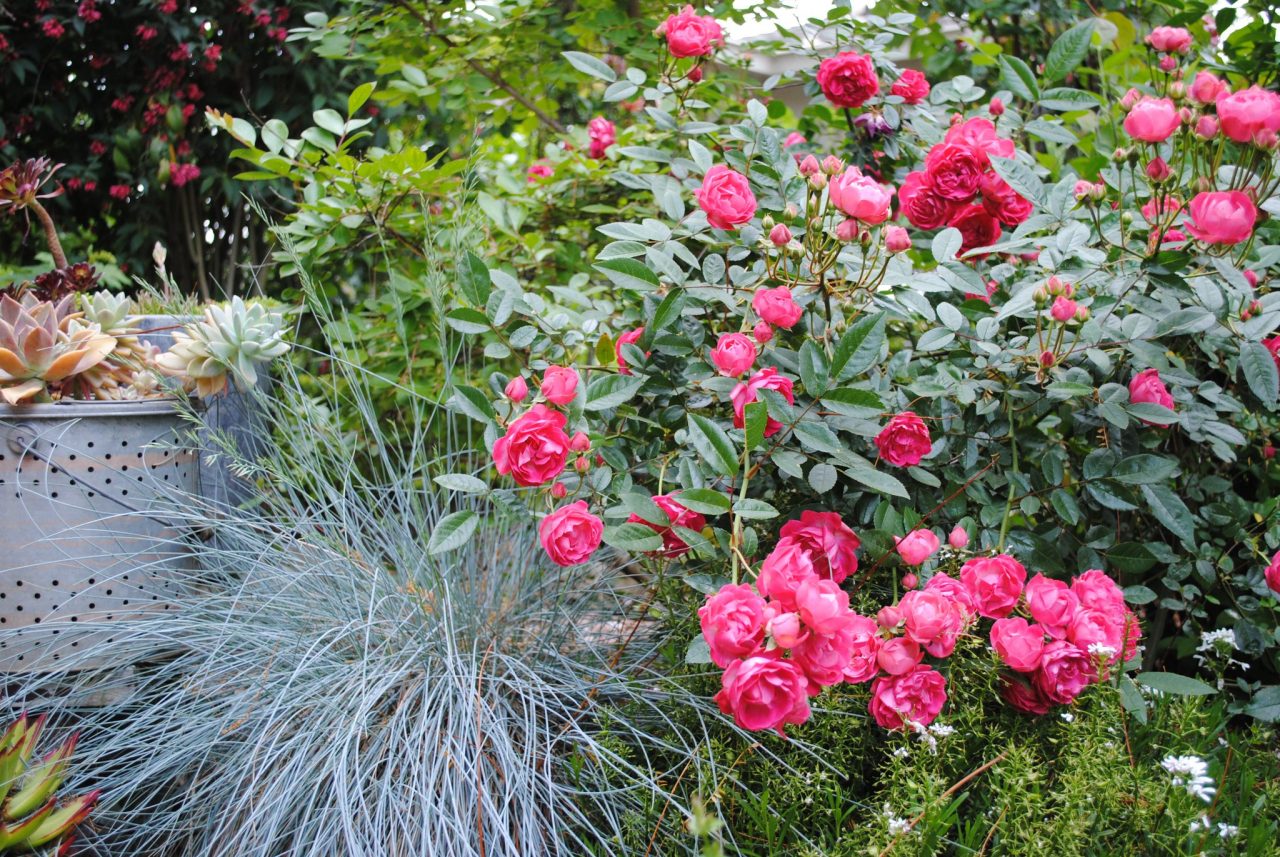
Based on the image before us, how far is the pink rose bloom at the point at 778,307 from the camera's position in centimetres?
128

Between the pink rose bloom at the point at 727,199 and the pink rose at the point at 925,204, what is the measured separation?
31cm

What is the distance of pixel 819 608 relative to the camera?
37.1 inches

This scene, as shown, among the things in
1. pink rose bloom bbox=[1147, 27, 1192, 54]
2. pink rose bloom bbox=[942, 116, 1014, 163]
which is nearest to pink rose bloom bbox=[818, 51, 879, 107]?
pink rose bloom bbox=[942, 116, 1014, 163]

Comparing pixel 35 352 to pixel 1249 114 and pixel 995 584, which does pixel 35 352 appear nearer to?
pixel 995 584

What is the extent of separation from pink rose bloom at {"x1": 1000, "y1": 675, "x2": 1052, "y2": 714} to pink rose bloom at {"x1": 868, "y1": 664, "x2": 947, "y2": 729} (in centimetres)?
15

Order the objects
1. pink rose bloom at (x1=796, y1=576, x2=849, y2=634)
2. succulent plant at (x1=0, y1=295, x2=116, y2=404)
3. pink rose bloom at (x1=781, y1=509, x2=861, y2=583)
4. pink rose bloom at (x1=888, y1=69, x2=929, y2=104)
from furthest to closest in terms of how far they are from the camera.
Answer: pink rose bloom at (x1=888, y1=69, x2=929, y2=104), succulent plant at (x1=0, y1=295, x2=116, y2=404), pink rose bloom at (x1=781, y1=509, x2=861, y2=583), pink rose bloom at (x1=796, y1=576, x2=849, y2=634)

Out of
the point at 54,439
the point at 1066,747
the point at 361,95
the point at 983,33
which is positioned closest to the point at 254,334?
the point at 54,439

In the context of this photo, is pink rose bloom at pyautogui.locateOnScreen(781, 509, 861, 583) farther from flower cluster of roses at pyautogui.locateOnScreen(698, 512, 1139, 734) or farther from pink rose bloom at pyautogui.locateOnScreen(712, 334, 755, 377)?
pink rose bloom at pyautogui.locateOnScreen(712, 334, 755, 377)

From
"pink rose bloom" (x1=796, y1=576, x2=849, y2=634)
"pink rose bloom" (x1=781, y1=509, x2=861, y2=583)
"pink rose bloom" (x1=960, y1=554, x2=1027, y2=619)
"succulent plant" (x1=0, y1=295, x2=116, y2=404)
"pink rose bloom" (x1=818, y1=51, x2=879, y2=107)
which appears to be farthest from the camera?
"pink rose bloom" (x1=818, y1=51, x2=879, y2=107)

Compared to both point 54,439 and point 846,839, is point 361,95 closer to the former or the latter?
point 54,439

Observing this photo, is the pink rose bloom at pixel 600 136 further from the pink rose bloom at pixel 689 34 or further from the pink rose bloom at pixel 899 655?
the pink rose bloom at pixel 899 655

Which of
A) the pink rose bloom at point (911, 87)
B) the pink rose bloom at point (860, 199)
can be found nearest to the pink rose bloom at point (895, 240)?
the pink rose bloom at point (860, 199)

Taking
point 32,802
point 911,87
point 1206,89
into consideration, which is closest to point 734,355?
point 1206,89

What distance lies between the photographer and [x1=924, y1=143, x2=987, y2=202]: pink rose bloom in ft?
4.67
